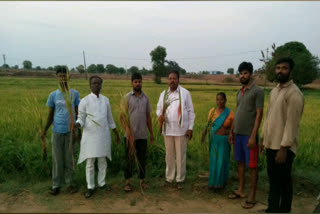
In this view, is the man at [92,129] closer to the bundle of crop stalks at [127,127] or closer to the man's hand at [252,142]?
the bundle of crop stalks at [127,127]

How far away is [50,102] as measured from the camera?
3.50 metres

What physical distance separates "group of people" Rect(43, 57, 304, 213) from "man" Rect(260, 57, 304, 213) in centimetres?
1

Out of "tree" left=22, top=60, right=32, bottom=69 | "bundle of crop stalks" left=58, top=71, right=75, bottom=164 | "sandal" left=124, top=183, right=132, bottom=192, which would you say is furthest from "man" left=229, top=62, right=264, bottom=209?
"tree" left=22, top=60, right=32, bottom=69

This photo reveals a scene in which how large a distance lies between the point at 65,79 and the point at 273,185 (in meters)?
3.04

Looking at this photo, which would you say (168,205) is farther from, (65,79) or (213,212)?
(65,79)

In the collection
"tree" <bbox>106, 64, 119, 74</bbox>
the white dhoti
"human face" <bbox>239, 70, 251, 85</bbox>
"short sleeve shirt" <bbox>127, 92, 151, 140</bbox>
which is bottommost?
the white dhoti

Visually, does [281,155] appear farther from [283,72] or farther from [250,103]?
[283,72]

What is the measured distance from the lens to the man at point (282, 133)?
2.54m

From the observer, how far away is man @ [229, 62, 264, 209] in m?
3.06

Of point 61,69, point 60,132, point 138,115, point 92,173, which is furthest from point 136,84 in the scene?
point 92,173

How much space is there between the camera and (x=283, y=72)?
2654mm

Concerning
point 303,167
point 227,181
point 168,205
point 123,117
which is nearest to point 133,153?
point 123,117

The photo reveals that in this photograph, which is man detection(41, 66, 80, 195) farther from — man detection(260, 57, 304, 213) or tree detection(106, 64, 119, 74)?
tree detection(106, 64, 119, 74)

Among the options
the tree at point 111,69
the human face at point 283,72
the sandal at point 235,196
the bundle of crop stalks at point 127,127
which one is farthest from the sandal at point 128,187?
the tree at point 111,69
